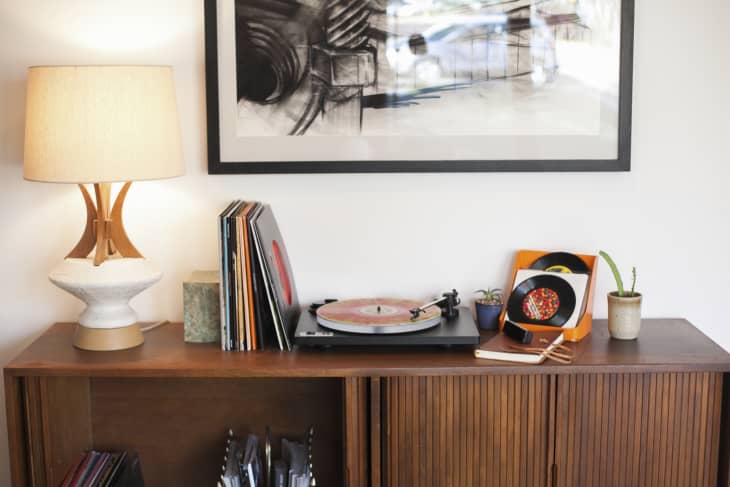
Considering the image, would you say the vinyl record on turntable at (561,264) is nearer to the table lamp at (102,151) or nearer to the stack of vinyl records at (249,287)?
the stack of vinyl records at (249,287)

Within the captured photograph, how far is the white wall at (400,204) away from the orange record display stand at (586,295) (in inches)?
1.9

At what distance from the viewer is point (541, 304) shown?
2049 mm

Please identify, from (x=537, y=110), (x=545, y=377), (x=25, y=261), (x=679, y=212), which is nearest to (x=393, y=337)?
(x=545, y=377)

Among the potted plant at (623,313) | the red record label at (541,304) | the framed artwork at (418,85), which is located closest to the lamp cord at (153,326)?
the framed artwork at (418,85)

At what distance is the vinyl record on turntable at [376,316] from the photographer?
1879mm

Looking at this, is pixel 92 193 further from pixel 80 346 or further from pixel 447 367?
pixel 447 367

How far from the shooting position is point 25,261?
2.15 metres

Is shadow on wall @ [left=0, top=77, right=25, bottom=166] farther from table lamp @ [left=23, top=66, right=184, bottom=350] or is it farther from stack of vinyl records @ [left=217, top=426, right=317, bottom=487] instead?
stack of vinyl records @ [left=217, top=426, right=317, bottom=487]

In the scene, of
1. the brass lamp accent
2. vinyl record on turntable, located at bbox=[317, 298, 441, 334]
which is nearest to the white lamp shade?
the brass lamp accent

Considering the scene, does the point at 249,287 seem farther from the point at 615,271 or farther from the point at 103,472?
the point at 615,271

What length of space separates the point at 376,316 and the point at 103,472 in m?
0.67

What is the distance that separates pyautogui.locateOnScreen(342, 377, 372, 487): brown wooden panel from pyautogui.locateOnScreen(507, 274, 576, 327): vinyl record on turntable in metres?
0.43

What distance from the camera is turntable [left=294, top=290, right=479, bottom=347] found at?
1.87 metres

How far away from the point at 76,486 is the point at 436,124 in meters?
1.11
